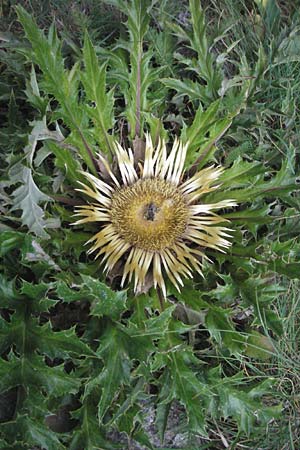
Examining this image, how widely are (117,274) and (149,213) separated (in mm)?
215

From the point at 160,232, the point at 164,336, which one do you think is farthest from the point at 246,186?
the point at 164,336

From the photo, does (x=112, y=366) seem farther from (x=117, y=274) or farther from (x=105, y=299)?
(x=117, y=274)

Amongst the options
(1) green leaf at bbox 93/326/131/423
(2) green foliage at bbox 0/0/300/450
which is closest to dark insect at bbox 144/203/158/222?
(2) green foliage at bbox 0/0/300/450

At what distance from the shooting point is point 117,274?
5.48 feet

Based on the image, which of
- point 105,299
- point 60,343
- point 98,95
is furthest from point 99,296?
point 98,95

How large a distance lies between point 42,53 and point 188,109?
0.64 meters

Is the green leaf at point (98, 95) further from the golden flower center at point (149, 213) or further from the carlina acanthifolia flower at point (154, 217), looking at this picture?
the golden flower center at point (149, 213)

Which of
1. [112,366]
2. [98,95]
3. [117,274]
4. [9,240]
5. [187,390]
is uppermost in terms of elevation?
[98,95]

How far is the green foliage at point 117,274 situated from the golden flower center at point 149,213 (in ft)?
0.39

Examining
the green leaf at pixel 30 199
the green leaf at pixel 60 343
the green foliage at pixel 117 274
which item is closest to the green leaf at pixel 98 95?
the green foliage at pixel 117 274

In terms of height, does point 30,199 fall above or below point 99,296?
above

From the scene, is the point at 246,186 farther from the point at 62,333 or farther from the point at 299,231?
the point at 62,333

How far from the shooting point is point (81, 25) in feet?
6.26

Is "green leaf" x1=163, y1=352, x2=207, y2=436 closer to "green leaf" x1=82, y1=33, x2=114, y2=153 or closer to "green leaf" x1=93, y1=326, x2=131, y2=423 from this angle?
"green leaf" x1=93, y1=326, x2=131, y2=423
